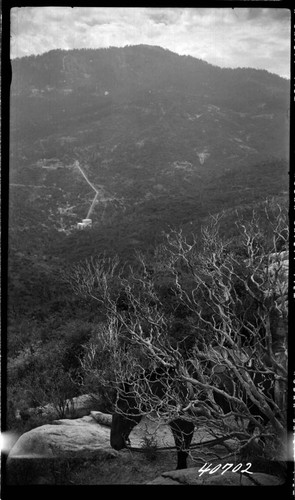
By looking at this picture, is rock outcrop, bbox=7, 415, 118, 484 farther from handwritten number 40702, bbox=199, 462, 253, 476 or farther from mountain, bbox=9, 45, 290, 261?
mountain, bbox=9, 45, 290, 261

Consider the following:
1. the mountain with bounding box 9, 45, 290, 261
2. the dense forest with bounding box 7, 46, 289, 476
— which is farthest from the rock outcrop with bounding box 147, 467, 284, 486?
the mountain with bounding box 9, 45, 290, 261

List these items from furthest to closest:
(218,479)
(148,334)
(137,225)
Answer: (137,225)
(148,334)
(218,479)

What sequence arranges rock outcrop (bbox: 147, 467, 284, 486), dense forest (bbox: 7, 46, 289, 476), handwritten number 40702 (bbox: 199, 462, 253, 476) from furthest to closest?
dense forest (bbox: 7, 46, 289, 476), handwritten number 40702 (bbox: 199, 462, 253, 476), rock outcrop (bbox: 147, 467, 284, 486)

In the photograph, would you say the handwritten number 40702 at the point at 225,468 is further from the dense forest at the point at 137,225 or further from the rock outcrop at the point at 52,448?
the rock outcrop at the point at 52,448

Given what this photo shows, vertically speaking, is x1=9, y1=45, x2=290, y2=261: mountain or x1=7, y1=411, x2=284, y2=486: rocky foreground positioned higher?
x1=9, y1=45, x2=290, y2=261: mountain

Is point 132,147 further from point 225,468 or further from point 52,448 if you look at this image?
point 225,468

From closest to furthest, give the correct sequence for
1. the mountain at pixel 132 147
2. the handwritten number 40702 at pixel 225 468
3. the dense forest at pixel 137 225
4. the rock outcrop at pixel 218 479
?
the rock outcrop at pixel 218 479, the handwritten number 40702 at pixel 225 468, the dense forest at pixel 137 225, the mountain at pixel 132 147

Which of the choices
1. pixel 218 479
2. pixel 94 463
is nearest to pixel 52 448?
pixel 94 463

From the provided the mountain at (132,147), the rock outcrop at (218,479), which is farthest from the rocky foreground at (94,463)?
the mountain at (132,147)

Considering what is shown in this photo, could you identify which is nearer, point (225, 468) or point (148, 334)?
point (225, 468)
